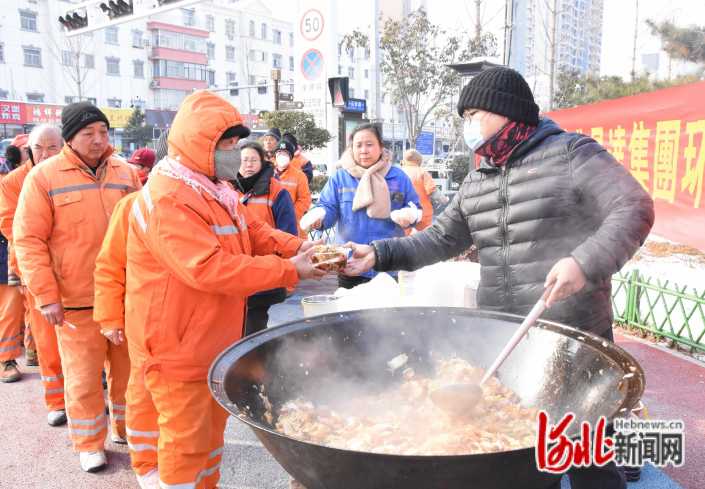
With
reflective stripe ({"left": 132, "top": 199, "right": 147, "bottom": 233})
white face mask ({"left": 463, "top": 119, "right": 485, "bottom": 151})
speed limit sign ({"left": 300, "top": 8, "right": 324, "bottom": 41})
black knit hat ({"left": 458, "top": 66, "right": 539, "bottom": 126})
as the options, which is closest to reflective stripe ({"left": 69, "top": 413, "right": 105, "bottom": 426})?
reflective stripe ({"left": 132, "top": 199, "right": 147, "bottom": 233})

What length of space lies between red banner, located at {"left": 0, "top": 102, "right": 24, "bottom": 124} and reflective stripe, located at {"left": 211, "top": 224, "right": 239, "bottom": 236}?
115 feet

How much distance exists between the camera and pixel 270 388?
2.01m

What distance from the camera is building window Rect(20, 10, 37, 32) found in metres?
36.1

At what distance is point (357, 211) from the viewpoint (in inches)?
167

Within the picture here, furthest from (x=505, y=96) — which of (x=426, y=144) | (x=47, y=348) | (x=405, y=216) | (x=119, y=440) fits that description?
(x=426, y=144)

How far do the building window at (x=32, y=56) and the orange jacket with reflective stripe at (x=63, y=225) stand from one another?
4075 cm

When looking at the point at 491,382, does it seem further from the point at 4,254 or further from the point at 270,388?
the point at 4,254

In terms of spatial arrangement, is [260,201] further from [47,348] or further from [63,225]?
[47,348]

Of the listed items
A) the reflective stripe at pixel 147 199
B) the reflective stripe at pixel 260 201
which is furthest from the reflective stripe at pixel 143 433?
the reflective stripe at pixel 260 201

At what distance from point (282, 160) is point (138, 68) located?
42937mm

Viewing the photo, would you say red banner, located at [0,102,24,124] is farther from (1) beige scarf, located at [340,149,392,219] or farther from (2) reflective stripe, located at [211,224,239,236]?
(2) reflective stripe, located at [211,224,239,236]

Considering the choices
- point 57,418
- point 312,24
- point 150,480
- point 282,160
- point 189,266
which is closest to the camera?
point 189,266

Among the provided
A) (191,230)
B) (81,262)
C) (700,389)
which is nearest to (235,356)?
(191,230)

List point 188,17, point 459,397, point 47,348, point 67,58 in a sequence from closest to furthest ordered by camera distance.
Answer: point 459,397 < point 47,348 < point 67,58 < point 188,17
